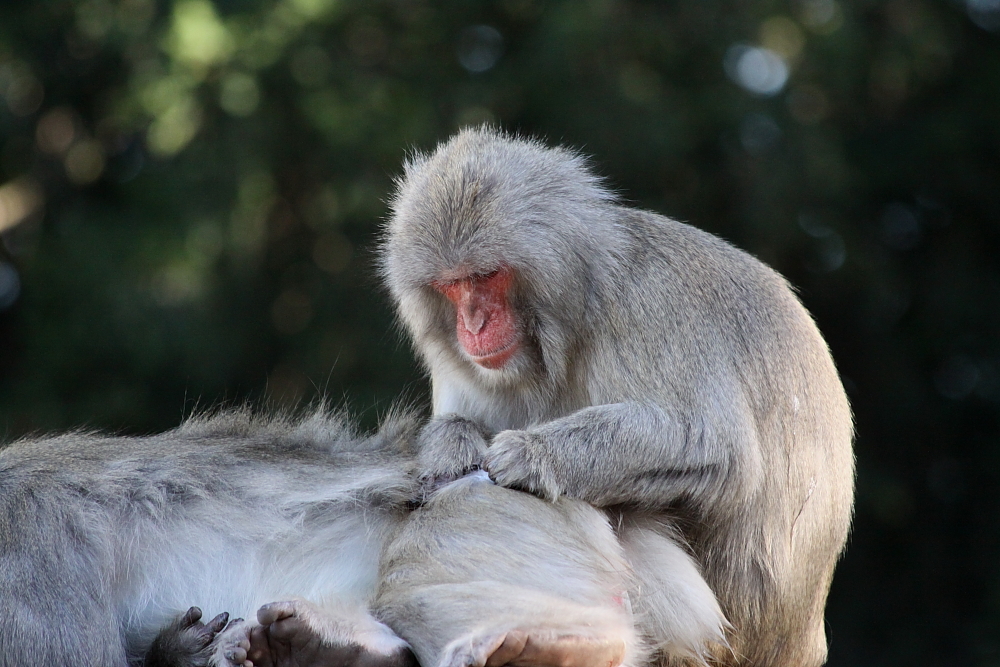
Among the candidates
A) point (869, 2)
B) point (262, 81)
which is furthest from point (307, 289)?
point (869, 2)

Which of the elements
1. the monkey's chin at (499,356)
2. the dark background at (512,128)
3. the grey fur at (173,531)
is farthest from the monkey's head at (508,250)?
the dark background at (512,128)

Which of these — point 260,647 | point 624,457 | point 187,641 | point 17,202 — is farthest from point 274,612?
point 17,202

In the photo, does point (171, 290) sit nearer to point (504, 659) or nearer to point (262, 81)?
point (262, 81)

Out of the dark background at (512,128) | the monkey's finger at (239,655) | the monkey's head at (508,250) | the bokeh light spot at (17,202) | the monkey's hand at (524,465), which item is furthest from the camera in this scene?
the bokeh light spot at (17,202)

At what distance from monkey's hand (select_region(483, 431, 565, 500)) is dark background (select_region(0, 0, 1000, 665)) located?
5017 mm

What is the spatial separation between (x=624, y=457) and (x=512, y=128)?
6132 mm

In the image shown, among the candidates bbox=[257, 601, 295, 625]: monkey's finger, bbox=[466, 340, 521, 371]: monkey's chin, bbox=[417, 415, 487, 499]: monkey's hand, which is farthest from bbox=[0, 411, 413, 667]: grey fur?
bbox=[466, 340, 521, 371]: monkey's chin

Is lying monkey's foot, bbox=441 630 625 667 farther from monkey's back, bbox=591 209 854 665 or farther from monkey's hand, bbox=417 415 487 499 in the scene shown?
monkey's back, bbox=591 209 854 665

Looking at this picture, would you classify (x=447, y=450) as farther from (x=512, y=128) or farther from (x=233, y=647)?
(x=512, y=128)

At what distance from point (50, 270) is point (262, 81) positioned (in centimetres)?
257

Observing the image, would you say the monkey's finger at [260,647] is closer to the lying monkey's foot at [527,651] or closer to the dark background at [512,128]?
the lying monkey's foot at [527,651]

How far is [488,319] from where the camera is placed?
4.30 meters

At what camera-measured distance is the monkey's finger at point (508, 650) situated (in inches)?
115

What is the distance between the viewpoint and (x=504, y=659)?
2.92 m
